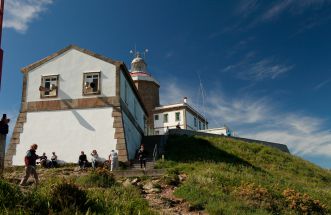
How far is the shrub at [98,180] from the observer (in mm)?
15148

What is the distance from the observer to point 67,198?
1012 cm

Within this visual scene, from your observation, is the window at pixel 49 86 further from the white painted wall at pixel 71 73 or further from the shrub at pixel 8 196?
the shrub at pixel 8 196

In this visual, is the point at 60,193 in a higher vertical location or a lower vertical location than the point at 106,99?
lower

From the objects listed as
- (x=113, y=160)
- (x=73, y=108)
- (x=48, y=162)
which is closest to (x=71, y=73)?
(x=73, y=108)

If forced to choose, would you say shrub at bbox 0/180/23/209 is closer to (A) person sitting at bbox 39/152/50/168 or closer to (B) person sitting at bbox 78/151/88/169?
(B) person sitting at bbox 78/151/88/169

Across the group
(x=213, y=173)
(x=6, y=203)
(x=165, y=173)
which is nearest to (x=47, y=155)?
(x=165, y=173)

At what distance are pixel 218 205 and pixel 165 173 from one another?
19.9 feet

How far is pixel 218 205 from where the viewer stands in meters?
13.1

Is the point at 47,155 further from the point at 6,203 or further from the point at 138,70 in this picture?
the point at 138,70

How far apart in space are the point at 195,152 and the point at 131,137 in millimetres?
4791

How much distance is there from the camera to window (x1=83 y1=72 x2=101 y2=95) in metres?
26.0

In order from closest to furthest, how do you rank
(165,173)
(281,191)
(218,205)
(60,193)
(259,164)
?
(60,193), (218,205), (281,191), (165,173), (259,164)

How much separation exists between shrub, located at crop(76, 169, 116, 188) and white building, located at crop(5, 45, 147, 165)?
25.3 ft

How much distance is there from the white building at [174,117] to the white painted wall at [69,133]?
1153 inches
